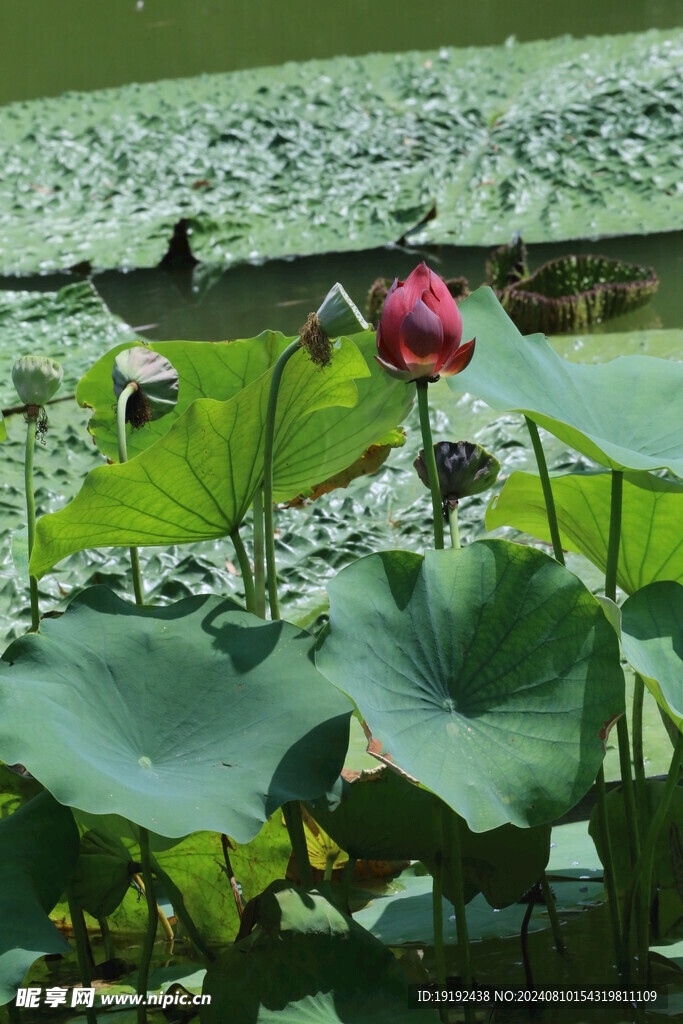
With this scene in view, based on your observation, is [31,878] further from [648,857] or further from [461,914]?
[648,857]

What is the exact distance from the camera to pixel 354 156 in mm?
3711

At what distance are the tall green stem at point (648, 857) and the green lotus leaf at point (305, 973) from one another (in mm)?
145

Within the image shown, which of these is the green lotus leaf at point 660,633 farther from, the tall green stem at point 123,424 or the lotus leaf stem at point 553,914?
the tall green stem at point 123,424

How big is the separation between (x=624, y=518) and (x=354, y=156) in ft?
10.8

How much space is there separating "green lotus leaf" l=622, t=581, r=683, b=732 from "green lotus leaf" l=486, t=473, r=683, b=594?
0.26ft

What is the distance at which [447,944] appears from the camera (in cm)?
68

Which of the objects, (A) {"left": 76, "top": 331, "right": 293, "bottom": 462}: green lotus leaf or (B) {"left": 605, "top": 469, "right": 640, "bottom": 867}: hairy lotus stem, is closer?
(B) {"left": 605, "top": 469, "right": 640, "bottom": 867}: hairy lotus stem

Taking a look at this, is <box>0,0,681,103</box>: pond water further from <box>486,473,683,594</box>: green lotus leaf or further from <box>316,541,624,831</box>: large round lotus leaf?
<box>316,541,624,831</box>: large round lotus leaf

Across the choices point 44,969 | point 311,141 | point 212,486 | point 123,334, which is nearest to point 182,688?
point 212,486

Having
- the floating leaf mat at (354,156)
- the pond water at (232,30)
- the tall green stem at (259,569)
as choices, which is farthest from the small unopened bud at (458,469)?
the pond water at (232,30)

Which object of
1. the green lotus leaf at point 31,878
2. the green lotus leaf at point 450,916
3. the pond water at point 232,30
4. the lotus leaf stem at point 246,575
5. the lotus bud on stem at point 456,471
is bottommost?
the green lotus leaf at point 450,916

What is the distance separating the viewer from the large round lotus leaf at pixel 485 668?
512 mm

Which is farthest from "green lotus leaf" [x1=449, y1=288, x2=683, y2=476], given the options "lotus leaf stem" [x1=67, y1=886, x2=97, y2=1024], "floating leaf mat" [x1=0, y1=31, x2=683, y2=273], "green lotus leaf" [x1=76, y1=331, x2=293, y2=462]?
"floating leaf mat" [x1=0, y1=31, x2=683, y2=273]

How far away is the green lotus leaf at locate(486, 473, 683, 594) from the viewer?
0.67 m
